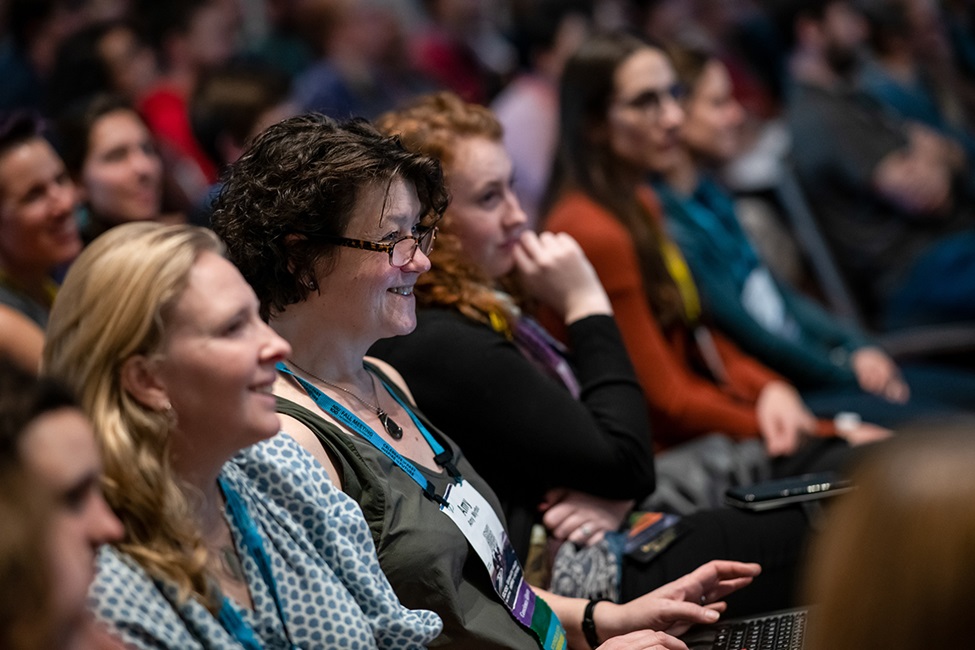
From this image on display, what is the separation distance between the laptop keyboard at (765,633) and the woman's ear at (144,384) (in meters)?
1.01

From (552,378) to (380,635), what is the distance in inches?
32.3

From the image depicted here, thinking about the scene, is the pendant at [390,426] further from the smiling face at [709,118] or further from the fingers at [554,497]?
the smiling face at [709,118]

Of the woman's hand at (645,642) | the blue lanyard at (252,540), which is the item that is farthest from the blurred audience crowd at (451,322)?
the woman's hand at (645,642)

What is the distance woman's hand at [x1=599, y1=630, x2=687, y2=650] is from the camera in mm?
1795

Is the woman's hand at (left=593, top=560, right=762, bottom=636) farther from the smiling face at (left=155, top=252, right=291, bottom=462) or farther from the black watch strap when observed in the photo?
the smiling face at (left=155, top=252, right=291, bottom=462)

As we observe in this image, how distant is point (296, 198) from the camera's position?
5.94 ft

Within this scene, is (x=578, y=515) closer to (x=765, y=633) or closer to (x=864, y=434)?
(x=765, y=633)

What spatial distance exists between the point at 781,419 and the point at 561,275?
83cm

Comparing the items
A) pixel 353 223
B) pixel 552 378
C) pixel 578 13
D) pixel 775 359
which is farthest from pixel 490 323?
pixel 578 13

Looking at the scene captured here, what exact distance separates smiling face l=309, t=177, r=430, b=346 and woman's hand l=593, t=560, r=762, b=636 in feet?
1.89

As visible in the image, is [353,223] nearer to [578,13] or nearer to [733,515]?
[733,515]

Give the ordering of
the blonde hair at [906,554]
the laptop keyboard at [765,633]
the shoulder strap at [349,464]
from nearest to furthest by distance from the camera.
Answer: the blonde hair at [906,554], the shoulder strap at [349,464], the laptop keyboard at [765,633]

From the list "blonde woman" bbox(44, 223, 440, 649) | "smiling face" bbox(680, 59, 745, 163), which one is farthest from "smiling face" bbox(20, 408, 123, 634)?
"smiling face" bbox(680, 59, 745, 163)

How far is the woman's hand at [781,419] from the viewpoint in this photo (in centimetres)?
287
